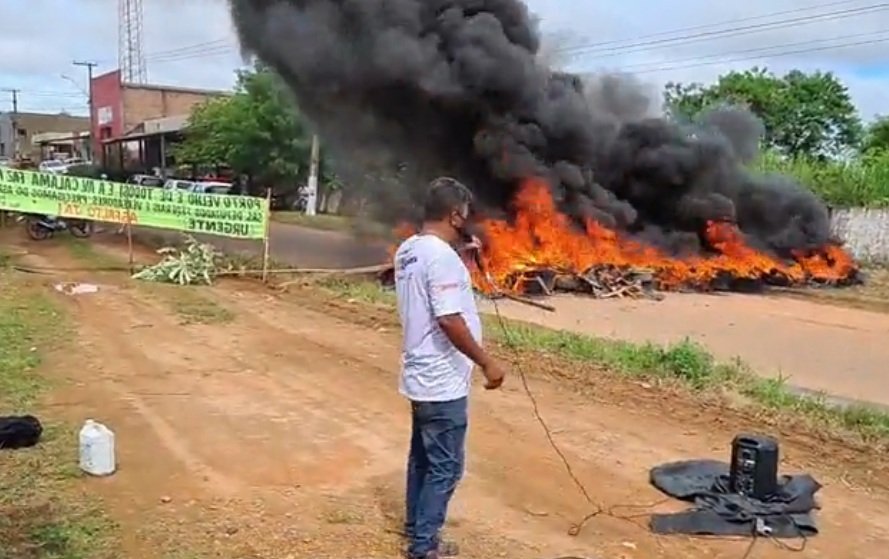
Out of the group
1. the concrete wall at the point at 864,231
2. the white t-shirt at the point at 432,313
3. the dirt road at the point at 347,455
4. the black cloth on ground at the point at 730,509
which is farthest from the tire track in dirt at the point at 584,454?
the concrete wall at the point at 864,231

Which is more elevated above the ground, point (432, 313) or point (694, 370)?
point (432, 313)

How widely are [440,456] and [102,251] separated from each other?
49.5 ft

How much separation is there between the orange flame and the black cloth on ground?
371 inches

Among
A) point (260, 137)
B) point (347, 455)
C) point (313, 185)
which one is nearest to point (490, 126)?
point (313, 185)

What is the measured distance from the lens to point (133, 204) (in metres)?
15.8

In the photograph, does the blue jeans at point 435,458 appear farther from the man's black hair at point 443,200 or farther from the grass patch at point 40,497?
the grass patch at point 40,497

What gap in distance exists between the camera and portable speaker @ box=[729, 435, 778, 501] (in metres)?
4.73

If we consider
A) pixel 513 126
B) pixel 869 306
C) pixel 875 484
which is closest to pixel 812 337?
pixel 869 306

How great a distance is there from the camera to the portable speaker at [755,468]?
473 cm

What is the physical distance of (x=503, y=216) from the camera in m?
17.7

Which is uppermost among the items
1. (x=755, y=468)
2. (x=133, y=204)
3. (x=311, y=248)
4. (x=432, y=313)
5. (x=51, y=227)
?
(x=432, y=313)

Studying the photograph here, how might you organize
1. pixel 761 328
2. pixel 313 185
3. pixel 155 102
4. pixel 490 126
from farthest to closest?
pixel 155 102 < pixel 313 185 < pixel 490 126 < pixel 761 328

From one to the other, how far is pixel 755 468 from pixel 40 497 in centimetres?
363

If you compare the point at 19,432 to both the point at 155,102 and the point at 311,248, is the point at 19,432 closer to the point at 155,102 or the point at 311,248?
the point at 311,248
